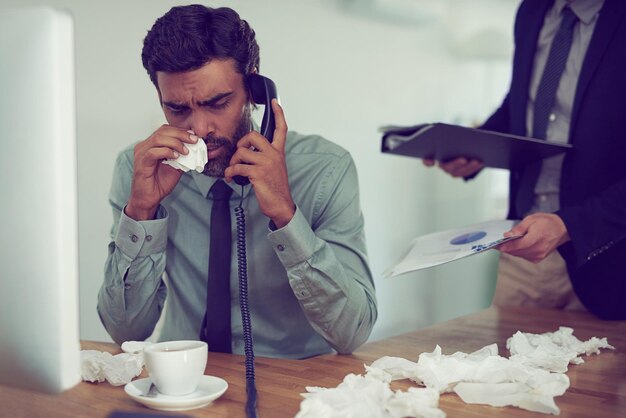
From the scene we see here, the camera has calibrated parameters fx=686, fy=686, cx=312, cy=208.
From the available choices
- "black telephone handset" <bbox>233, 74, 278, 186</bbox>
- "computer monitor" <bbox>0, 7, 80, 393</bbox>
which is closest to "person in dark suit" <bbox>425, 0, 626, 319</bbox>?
"black telephone handset" <bbox>233, 74, 278, 186</bbox>

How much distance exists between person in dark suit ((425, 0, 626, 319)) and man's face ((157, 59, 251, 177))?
0.62m

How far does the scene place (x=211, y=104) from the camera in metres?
1.45

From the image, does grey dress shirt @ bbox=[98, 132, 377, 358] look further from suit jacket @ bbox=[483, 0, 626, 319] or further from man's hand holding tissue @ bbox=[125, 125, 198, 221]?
suit jacket @ bbox=[483, 0, 626, 319]

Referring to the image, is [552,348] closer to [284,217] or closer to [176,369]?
[284,217]

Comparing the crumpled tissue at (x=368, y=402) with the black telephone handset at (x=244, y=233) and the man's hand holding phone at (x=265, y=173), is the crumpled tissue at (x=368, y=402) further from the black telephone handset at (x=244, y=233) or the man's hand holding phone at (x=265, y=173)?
the man's hand holding phone at (x=265, y=173)

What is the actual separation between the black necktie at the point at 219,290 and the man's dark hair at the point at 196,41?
13.4 inches

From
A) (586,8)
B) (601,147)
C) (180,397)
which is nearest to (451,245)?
(601,147)

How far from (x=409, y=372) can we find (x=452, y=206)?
259 cm

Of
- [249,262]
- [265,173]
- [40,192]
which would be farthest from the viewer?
[249,262]

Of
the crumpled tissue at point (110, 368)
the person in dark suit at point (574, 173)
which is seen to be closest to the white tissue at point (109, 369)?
the crumpled tissue at point (110, 368)

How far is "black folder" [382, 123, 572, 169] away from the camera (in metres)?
1.57

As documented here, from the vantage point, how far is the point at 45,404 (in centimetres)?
98

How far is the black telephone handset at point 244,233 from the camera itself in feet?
3.67

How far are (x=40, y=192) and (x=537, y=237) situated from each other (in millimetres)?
1099
